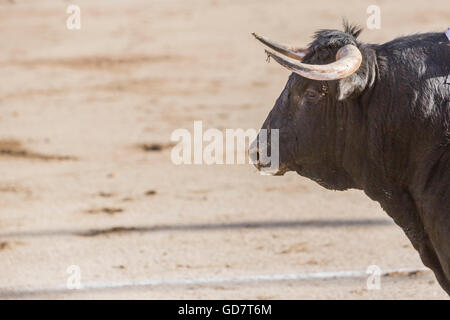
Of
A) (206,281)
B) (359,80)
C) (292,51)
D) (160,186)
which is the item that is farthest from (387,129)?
(160,186)

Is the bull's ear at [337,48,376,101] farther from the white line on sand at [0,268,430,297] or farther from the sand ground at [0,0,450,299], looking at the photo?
the white line on sand at [0,268,430,297]

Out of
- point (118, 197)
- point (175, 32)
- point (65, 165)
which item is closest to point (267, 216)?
point (118, 197)

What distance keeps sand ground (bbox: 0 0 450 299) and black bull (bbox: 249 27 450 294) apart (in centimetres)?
192

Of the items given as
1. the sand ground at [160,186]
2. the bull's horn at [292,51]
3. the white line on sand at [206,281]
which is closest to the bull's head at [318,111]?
the bull's horn at [292,51]

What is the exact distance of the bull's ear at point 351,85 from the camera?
4477mm

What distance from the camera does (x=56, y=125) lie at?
1148 centimetres

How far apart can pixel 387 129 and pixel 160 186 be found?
4837mm

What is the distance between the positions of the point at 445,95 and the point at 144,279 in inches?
126

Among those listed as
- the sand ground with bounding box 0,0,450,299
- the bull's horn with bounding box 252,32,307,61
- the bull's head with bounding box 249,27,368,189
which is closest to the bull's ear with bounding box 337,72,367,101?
the bull's head with bounding box 249,27,368,189

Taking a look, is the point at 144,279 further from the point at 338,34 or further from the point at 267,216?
the point at 338,34

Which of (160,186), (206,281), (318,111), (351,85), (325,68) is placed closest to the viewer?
(325,68)

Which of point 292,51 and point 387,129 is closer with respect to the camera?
point 387,129

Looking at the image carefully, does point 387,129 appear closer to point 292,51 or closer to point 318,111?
point 318,111

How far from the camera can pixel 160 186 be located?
9188 mm
